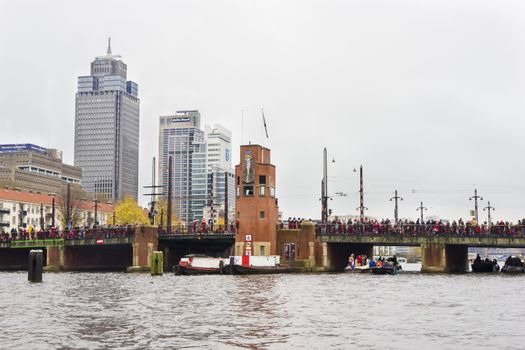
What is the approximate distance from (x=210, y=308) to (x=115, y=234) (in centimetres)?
6069

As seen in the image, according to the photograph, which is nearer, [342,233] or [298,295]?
[298,295]

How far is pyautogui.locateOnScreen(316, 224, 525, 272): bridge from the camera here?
8725 cm

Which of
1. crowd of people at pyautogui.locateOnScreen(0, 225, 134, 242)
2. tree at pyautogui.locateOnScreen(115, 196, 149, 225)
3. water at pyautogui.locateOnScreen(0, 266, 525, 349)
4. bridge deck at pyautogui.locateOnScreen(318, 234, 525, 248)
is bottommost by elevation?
water at pyautogui.locateOnScreen(0, 266, 525, 349)

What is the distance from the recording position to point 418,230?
299ft

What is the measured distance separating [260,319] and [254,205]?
189 ft

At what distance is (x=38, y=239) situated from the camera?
104 meters

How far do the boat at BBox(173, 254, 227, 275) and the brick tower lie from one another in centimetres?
599

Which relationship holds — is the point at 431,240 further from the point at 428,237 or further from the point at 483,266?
the point at 483,266

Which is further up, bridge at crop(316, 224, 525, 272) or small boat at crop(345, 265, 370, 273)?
bridge at crop(316, 224, 525, 272)

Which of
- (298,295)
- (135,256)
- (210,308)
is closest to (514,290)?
(298,295)

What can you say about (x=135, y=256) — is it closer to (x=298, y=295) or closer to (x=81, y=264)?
(x=81, y=264)

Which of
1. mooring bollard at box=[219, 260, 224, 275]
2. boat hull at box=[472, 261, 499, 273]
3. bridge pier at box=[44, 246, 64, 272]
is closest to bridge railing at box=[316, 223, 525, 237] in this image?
boat hull at box=[472, 261, 499, 273]

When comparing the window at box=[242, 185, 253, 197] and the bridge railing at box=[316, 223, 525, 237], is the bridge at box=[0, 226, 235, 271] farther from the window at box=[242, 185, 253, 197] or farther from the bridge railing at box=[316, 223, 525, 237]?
the bridge railing at box=[316, 223, 525, 237]

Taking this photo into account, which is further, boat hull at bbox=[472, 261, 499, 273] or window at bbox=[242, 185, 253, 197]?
boat hull at bbox=[472, 261, 499, 273]
